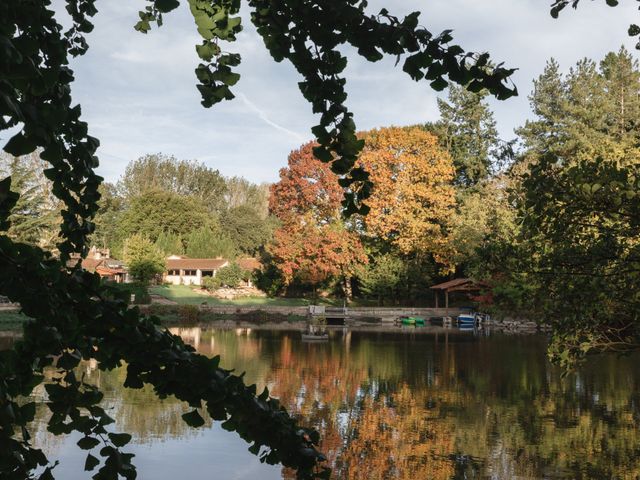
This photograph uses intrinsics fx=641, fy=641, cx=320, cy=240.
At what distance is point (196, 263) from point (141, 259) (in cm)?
1039

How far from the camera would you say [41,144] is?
1.00 metres

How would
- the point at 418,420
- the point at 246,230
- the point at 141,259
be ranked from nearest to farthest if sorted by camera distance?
the point at 418,420, the point at 141,259, the point at 246,230

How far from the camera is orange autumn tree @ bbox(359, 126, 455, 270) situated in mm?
43188

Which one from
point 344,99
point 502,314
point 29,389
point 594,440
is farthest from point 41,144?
point 594,440

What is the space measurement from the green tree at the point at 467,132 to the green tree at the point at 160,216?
3001cm

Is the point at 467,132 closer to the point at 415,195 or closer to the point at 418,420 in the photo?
the point at 415,195

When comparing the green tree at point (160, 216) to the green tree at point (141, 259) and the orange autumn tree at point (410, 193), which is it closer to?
the green tree at point (141, 259)

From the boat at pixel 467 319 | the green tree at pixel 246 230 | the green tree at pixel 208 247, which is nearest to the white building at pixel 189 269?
the green tree at pixel 208 247

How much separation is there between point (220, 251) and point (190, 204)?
9463 mm

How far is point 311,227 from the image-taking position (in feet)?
147

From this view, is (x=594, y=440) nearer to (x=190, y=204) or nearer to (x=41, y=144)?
(x=41, y=144)

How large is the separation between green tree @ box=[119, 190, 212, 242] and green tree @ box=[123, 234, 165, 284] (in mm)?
16383

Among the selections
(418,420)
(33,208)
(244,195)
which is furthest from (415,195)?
(244,195)

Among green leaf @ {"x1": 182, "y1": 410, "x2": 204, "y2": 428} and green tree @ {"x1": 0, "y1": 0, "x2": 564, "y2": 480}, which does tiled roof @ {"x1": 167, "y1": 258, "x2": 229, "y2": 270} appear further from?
green leaf @ {"x1": 182, "y1": 410, "x2": 204, "y2": 428}
